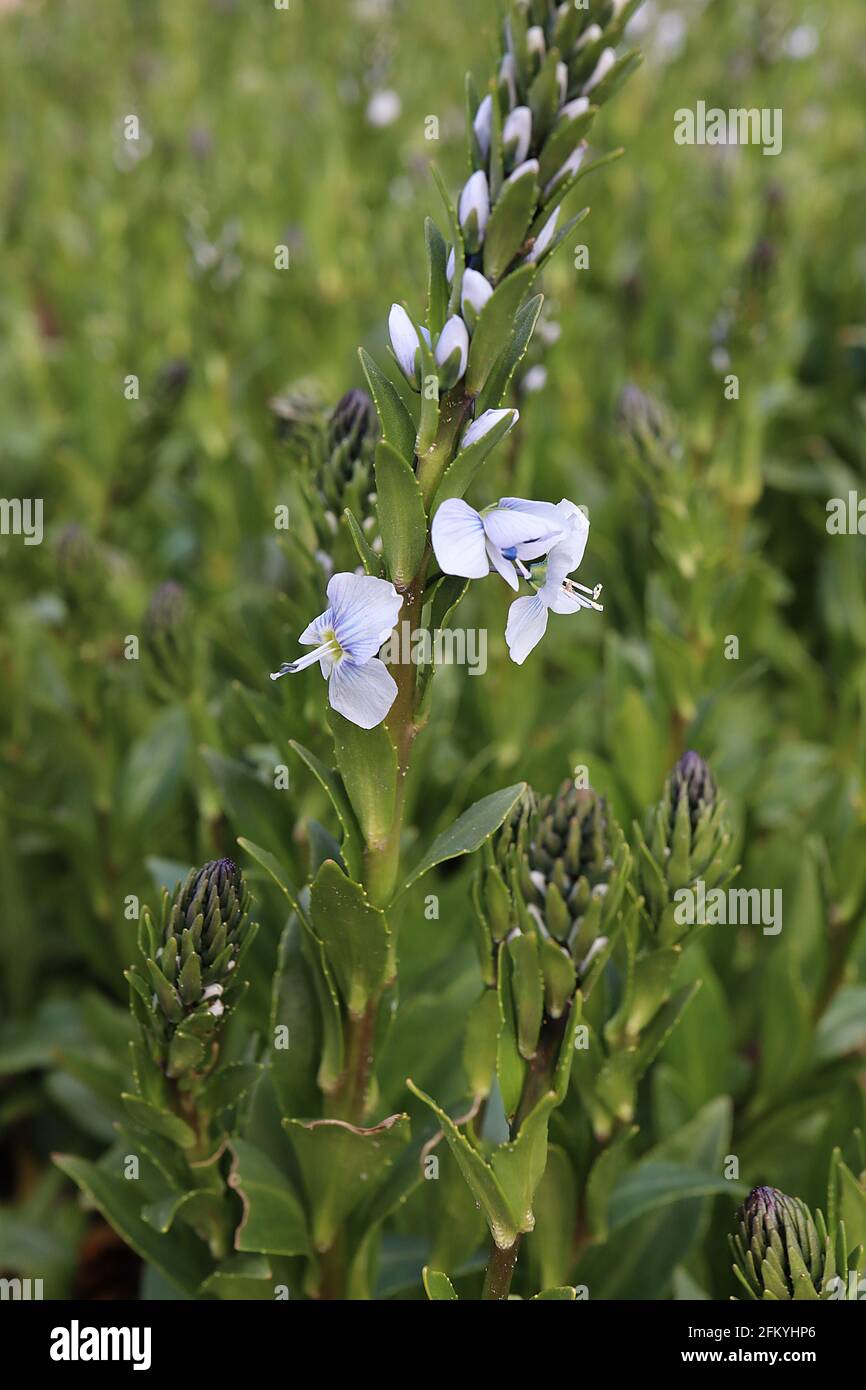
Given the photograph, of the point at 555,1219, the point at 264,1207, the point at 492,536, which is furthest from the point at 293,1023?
the point at 492,536

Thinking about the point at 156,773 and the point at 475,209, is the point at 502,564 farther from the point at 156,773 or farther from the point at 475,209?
the point at 156,773

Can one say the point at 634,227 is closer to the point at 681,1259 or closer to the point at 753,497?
the point at 753,497

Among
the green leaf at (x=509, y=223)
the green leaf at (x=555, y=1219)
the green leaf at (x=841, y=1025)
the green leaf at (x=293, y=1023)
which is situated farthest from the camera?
the green leaf at (x=841, y=1025)

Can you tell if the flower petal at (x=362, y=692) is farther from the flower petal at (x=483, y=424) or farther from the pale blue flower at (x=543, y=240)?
the pale blue flower at (x=543, y=240)

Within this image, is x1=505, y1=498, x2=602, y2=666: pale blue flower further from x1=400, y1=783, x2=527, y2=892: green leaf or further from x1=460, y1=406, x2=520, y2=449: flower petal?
x1=400, y1=783, x2=527, y2=892: green leaf

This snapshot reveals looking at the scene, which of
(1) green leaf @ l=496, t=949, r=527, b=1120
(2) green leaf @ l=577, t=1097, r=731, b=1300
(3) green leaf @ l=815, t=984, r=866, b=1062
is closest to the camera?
(1) green leaf @ l=496, t=949, r=527, b=1120

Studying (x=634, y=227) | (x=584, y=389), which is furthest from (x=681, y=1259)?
(x=634, y=227)

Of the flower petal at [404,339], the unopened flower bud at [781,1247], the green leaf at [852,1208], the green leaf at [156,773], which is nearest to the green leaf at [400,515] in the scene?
the flower petal at [404,339]

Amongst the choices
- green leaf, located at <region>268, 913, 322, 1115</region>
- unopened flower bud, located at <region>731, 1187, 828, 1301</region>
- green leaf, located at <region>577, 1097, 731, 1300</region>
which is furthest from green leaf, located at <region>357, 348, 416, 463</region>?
green leaf, located at <region>577, 1097, 731, 1300</region>
